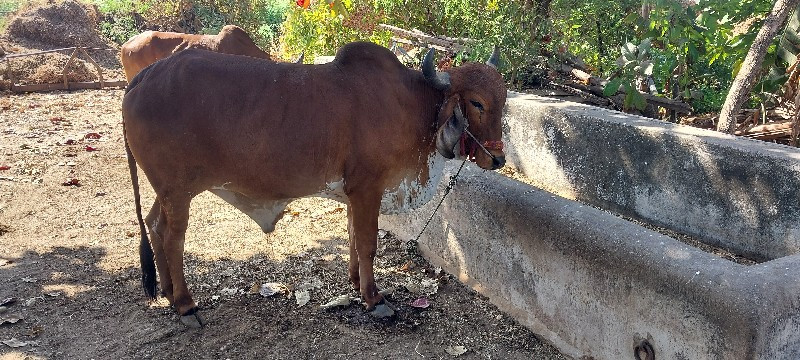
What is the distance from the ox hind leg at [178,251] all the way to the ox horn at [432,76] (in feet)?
4.95

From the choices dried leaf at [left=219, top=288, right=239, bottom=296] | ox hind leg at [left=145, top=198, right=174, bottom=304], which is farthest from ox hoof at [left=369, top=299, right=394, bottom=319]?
ox hind leg at [left=145, top=198, right=174, bottom=304]

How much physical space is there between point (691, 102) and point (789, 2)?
6.79 feet

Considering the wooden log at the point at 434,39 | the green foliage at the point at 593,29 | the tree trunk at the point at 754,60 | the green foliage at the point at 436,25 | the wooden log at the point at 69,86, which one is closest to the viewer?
the tree trunk at the point at 754,60

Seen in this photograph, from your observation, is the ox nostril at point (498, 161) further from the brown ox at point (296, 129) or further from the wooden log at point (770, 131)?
the wooden log at point (770, 131)

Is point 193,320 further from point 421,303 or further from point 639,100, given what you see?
point 639,100

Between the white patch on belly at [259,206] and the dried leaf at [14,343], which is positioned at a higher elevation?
the white patch on belly at [259,206]

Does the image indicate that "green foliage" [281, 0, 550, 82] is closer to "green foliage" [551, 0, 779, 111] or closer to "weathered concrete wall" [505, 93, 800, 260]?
"green foliage" [551, 0, 779, 111]

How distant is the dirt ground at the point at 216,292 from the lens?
363cm

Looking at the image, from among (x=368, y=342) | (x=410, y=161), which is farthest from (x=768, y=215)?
(x=368, y=342)

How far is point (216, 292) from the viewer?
14.0 ft

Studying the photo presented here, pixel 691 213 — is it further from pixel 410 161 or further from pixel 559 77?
pixel 559 77

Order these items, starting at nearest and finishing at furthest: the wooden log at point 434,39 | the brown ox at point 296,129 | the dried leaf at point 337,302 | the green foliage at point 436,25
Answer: the brown ox at point 296,129
the dried leaf at point 337,302
the green foliage at point 436,25
the wooden log at point 434,39

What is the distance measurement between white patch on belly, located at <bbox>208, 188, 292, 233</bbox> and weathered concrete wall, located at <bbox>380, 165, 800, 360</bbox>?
1138mm

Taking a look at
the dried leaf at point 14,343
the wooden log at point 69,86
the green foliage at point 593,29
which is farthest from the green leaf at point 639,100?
the wooden log at point 69,86
